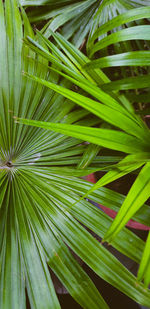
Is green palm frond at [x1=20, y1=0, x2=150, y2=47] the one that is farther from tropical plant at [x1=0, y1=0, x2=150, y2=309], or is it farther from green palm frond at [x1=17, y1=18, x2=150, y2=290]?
green palm frond at [x1=17, y1=18, x2=150, y2=290]

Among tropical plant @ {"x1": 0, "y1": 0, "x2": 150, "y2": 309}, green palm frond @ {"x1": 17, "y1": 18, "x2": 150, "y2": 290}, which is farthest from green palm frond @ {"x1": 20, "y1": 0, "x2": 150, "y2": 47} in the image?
green palm frond @ {"x1": 17, "y1": 18, "x2": 150, "y2": 290}

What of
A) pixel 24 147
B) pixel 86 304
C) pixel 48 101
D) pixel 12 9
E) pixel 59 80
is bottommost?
pixel 86 304

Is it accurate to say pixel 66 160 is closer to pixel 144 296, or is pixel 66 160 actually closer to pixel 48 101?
pixel 48 101

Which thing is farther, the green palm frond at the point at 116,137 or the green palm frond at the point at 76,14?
the green palm frond at the point at 76,14

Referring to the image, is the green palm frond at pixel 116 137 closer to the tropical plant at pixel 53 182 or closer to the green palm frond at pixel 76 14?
the tropical plant at pixel 53 182

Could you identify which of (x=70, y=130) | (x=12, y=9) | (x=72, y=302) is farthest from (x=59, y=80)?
(x=72, y=302)

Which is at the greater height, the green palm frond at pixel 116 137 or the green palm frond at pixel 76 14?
the green palm frond at pixel 76 14

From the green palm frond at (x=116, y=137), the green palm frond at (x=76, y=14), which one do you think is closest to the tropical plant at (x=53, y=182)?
the green palm frond at (x=116, y=137)

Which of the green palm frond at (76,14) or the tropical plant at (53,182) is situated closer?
the tropical plant at (53,182)
